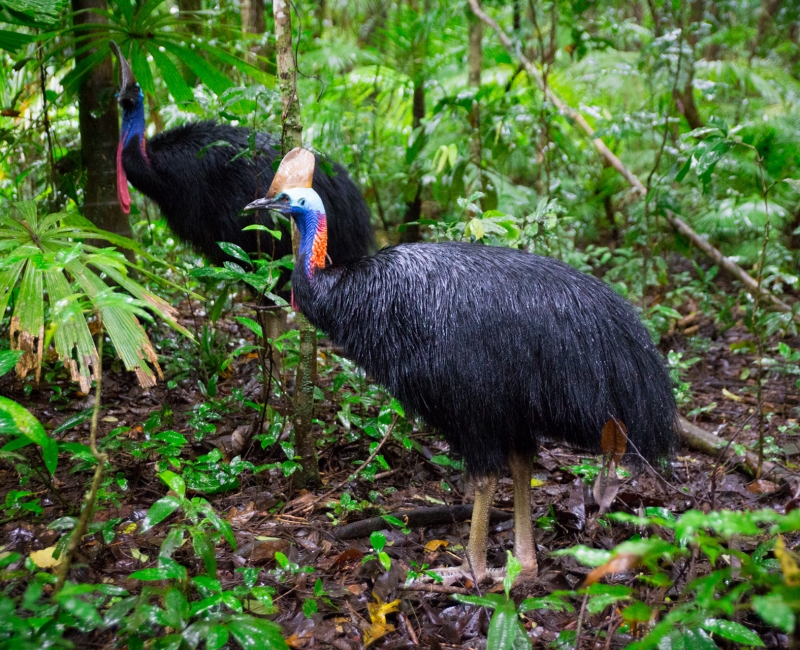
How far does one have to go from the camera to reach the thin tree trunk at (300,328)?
282cm

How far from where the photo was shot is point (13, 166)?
4.83 m

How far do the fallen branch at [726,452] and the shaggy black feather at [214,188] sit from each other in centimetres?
227

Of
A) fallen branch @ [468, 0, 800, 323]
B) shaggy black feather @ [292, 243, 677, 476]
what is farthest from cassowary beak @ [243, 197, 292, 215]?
fallen branch @ [468, 0, 800, 323]

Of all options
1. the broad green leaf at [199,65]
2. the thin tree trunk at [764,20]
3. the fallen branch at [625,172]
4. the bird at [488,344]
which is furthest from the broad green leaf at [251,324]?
the thin tree trunk at [764,20]

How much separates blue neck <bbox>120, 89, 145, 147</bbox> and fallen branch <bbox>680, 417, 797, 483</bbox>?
366cm

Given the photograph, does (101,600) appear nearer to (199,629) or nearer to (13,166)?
(199,629)

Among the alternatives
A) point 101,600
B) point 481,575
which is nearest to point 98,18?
point 101,600

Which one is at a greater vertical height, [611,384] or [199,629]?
[611,384]

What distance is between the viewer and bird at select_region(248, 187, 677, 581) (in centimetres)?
239

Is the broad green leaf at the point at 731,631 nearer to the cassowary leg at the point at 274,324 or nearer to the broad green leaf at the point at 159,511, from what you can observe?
the broad green leaf at the point at 159,511

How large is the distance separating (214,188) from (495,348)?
238 cm

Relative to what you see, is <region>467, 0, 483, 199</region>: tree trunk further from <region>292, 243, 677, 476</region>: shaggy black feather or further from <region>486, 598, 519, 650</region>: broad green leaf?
<region>486, 598, 519, 650</region>: broad green leaf

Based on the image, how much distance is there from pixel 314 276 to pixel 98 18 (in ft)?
8.32

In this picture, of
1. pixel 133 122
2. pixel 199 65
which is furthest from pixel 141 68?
pixel 199 65
